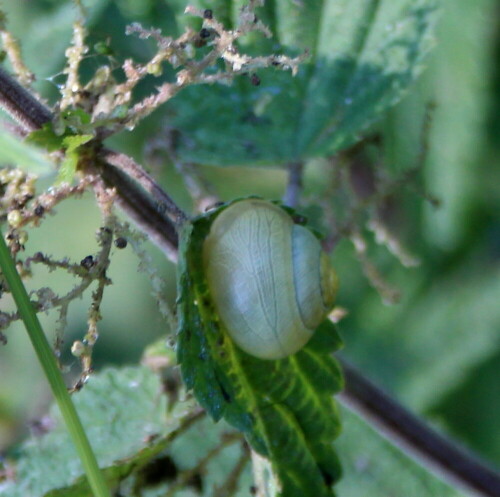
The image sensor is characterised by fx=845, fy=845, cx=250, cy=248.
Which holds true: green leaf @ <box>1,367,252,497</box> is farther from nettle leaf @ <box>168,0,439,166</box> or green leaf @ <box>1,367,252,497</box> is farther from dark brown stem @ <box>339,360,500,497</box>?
nettle leaf @ <box>168,0,439,166</box>

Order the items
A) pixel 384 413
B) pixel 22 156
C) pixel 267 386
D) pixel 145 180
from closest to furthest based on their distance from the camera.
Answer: pixel 22 156, pixel 145 180, pixel 267 386, pixel 384 413

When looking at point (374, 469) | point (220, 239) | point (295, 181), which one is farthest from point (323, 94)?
point (374, 469)

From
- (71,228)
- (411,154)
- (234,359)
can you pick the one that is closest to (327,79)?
(234,359)

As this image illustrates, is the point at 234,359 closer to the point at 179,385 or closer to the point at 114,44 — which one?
the point at 179,385

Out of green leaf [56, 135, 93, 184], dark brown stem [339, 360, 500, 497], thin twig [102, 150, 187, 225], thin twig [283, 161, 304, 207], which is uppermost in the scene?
green leaf [56, 135, 93, 184]

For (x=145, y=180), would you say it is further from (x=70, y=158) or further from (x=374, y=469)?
(x=374, y=469)

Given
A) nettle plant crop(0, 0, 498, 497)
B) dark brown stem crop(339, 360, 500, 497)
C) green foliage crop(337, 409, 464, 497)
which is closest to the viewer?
nettle plant crop(0, 0, 498, 497)

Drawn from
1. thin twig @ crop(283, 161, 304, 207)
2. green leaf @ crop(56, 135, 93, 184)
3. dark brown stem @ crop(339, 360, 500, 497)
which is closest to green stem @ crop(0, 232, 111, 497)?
green leaf @ crop(56, 135, 93, 184)

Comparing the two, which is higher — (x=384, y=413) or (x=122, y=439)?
(x=122, y=439)
